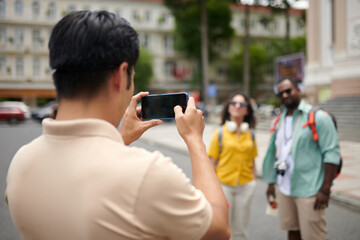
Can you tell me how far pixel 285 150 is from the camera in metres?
3.23

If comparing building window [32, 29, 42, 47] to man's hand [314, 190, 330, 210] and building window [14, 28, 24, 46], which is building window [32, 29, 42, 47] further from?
man's hand [314, 190, 330, 210]

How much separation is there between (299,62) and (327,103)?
5.68 m

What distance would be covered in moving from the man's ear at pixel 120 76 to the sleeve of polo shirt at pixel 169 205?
0.27 metres

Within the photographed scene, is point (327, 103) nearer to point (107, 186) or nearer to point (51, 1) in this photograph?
point (107, 186)

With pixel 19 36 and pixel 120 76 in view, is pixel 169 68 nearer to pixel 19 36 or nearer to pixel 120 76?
pixel 19 36

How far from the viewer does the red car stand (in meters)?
22.7

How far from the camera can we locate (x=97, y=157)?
3.04 ft

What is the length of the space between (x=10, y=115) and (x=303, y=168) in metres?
23.4

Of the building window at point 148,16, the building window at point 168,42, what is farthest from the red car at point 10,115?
the building window at point 168,42

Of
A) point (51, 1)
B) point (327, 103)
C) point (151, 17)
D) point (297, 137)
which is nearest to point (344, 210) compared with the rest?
point (297, 137)

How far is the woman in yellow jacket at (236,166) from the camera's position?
3547 millimetres

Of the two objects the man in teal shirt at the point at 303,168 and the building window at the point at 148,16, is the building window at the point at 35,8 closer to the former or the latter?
the building window at the point at 148,16

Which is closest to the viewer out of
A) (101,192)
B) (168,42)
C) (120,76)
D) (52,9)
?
(101,192)

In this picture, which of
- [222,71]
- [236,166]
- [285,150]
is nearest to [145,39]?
[222,71]
